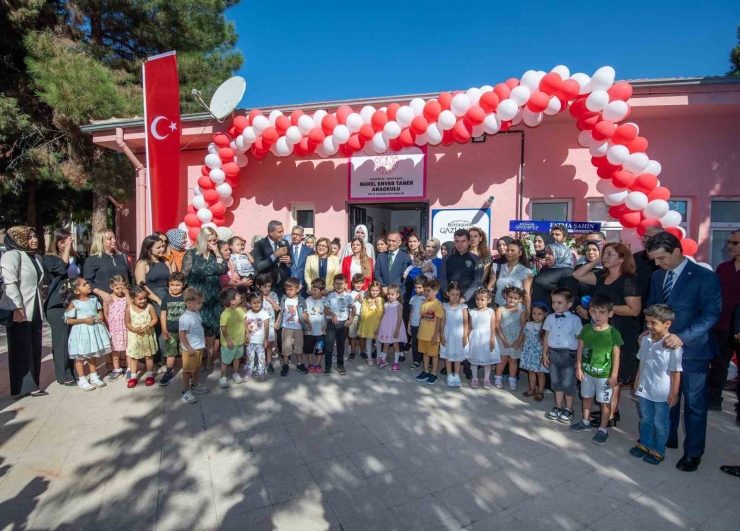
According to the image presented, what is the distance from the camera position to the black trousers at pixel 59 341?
4.34 m

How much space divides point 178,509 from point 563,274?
13.0 ft

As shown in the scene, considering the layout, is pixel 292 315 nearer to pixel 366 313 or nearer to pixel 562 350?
pixel 366 313

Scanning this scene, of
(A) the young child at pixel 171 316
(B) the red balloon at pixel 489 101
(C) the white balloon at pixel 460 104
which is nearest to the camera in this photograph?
(A) the young child at pixel 171 316

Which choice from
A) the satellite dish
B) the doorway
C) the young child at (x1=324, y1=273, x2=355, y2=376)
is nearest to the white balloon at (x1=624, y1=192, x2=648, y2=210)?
the doorway

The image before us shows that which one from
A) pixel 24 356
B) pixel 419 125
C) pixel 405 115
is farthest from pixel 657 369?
pixel 24 356

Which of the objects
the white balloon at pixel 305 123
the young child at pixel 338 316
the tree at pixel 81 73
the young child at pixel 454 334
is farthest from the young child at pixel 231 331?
the tree at pixel 81 73

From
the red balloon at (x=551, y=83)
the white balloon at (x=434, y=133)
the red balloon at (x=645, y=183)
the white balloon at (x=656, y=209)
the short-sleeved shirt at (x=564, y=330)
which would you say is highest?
the red balloon at (x=551, y=83)

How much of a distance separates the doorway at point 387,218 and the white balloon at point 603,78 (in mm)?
3193

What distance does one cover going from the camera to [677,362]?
286cm

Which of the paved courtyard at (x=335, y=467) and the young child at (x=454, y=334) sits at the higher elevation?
the young child at (x=454, y=334)

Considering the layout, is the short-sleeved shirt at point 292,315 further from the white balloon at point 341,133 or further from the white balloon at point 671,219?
the white balloon at point 671,219

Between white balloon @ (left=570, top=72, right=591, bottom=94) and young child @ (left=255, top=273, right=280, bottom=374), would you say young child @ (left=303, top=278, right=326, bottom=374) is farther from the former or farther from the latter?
white balloon @ (left=570, top=72, right=591, bottom=94)

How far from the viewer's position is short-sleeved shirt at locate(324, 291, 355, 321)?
16.0ft

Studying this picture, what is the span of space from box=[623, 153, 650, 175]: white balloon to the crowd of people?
4.05 ft
